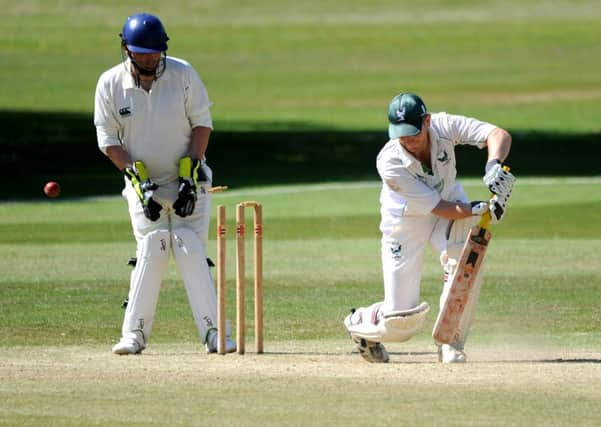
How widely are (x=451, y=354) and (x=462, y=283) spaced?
388 millimetres

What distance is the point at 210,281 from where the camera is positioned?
9.09 meters

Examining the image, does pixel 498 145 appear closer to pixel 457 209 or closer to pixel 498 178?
pixel 498 178

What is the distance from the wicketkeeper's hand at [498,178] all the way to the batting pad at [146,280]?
6.19ft

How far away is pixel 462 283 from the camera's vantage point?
8430 millimetres

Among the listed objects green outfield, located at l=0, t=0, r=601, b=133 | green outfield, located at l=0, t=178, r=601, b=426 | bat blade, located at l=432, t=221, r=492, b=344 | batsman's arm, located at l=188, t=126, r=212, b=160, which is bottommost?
green outfield, located at l=0, t=0, r=601, b=133

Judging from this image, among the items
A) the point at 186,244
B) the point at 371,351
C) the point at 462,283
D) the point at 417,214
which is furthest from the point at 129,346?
the point at 462,283

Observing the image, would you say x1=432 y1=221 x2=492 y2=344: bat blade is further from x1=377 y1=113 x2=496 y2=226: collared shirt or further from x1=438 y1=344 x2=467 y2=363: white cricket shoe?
x1=377 y1=113 x2=496 y2=226: collared shirt

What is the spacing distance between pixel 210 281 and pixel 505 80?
3429cm

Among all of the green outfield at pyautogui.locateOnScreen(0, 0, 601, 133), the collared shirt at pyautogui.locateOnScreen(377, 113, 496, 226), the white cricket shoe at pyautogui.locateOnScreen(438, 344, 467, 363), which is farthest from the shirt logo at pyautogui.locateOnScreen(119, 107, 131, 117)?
the green outfield at pyautogui.locateOnScreen(0, 0, 601, 133)

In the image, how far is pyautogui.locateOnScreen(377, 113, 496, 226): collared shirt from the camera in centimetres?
848

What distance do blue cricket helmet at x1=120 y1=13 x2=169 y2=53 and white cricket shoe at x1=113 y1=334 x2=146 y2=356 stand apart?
1566 mm

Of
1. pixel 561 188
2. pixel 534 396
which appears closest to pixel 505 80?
pixel 561 188

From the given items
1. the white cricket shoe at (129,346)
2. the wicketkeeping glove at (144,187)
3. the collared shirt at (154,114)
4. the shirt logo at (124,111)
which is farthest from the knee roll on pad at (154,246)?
the shirt logo at (124,111)

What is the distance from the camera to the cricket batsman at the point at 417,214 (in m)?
8.44
